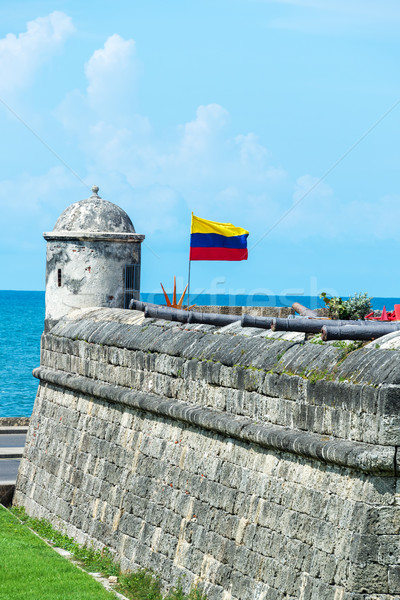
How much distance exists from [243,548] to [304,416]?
1518 mm

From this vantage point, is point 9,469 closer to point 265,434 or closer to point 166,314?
point 166,314

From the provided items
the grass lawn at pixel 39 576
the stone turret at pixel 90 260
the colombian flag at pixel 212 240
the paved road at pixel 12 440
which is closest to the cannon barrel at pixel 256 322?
the grass lawn at pixel 39 576

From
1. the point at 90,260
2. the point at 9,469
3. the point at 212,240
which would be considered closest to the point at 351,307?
Answer: the point at 212,240

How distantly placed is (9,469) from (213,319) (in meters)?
9.37

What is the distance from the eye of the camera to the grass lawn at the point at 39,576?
32.9ft

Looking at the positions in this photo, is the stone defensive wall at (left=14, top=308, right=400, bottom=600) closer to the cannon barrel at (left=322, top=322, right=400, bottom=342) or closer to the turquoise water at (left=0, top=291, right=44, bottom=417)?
the cannon barrel at (left=322, top=322, right=400, bottom=342)

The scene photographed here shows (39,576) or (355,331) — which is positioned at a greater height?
(355,331)

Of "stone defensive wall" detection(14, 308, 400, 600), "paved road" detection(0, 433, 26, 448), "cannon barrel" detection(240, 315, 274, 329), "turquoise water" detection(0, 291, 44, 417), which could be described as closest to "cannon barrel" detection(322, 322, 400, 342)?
"stone defensive wall" detection(14, 308, 400, 600)

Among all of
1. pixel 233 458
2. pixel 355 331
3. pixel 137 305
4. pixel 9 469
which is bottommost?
pixel 9 469

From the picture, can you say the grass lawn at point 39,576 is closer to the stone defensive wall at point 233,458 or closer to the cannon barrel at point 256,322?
the stone defensive wall at point 233,458

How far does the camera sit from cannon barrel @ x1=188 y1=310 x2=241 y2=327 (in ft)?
37.4

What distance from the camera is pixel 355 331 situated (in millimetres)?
8641

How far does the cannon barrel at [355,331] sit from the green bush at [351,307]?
16.2ft

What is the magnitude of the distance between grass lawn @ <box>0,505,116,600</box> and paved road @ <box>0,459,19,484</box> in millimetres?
5935
